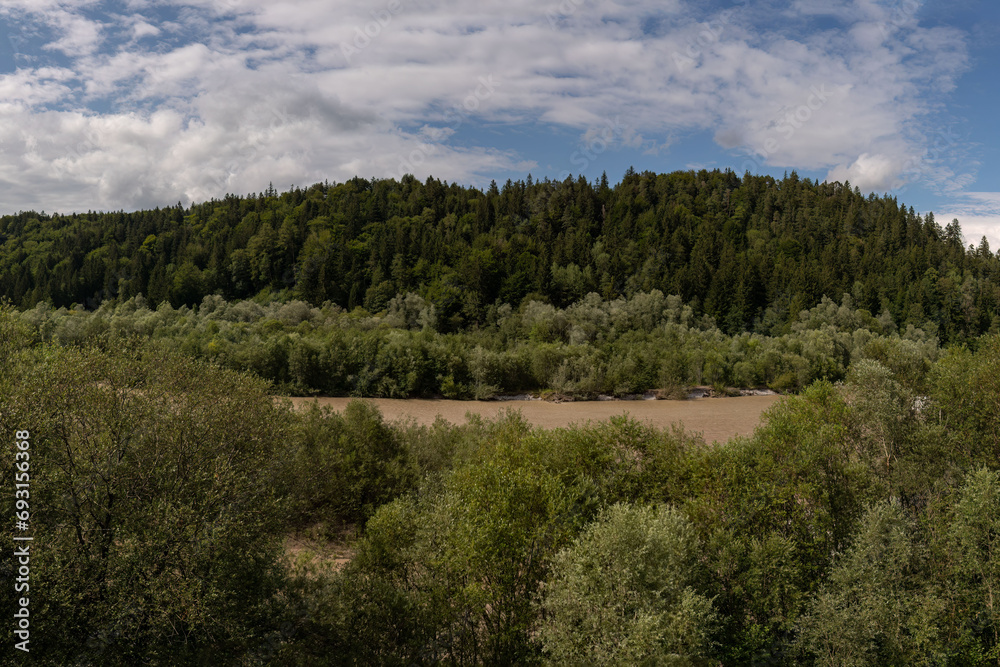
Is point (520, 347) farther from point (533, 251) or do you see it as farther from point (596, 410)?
point (533, 251)

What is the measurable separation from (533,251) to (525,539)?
69314mm

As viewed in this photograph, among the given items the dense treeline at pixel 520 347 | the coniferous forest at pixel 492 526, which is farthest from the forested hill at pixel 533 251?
the coniferous forest at pixel 492 526

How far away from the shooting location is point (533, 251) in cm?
8088

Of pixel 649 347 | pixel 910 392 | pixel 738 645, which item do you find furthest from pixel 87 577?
pixel 649 347

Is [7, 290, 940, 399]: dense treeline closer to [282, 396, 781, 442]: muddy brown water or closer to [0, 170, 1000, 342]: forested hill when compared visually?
[282, 396, 781, 442]: muddy brown water

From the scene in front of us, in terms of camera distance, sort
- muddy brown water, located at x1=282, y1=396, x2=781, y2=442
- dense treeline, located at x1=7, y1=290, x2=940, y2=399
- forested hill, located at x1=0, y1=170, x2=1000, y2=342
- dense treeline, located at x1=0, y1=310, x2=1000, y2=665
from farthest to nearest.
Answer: forested hill, located at x1=0, y1=170, x2=1000, y2=342
dense treeline, located at x1=7, y1=290, x2=940, y2=399
muddy brown water, located at x1=282, y1=396, x2=781, y2=442
dense treeline, located at x1=0, y1=310, x2=1000, y2=665

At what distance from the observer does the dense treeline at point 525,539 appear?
9.59 metres

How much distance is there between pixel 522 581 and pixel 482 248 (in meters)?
69.8

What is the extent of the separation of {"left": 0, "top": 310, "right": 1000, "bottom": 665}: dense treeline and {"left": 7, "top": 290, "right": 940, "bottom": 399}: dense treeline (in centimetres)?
2724

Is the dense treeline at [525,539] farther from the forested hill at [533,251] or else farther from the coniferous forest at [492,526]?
the forested hill at [533,251]

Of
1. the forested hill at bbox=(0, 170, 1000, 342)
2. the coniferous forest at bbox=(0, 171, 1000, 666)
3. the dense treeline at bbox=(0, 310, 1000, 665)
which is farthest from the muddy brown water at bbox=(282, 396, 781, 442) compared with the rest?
the forested hill at bbox=(0, 170, 1000, 342)

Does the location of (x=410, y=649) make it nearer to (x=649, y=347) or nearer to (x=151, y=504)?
(x=151, y=504)

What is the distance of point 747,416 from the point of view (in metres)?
41.0

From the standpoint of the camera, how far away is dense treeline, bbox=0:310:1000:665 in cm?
959
